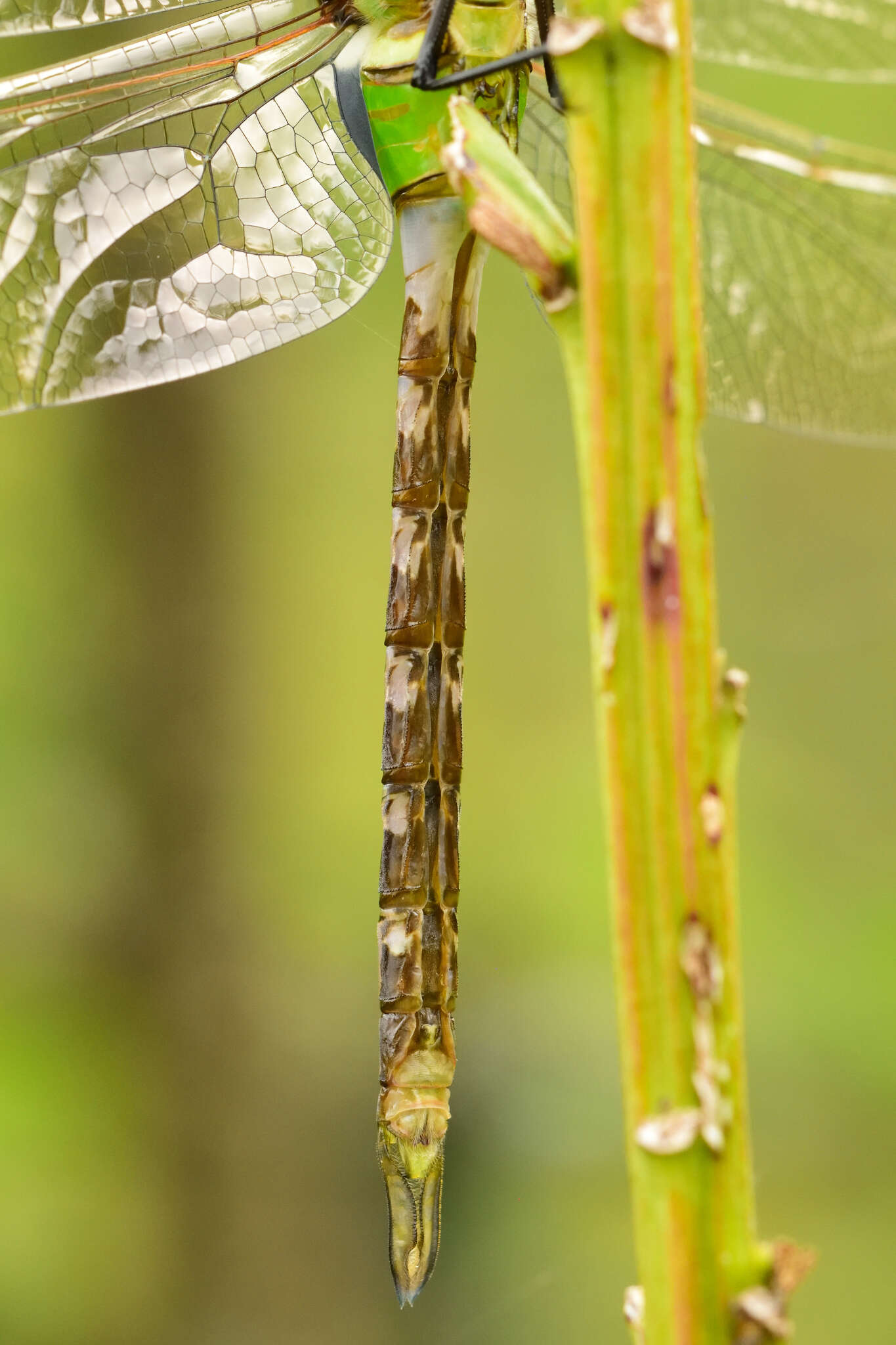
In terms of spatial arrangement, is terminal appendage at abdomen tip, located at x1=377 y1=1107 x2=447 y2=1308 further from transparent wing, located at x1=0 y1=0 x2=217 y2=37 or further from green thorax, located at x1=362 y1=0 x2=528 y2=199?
transparent wing, located at x1=0 y1=0 x2=217 y2=37

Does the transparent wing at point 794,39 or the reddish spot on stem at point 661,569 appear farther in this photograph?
the transparent wing at point 794,39

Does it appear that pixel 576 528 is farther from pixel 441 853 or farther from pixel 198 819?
pixel 441 853

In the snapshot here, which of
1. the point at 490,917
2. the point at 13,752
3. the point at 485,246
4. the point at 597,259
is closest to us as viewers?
the point at 597,259

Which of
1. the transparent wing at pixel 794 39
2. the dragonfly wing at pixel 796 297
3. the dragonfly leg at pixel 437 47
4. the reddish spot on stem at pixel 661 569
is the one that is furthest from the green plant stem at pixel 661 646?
the transparent wing at pixel 794 39

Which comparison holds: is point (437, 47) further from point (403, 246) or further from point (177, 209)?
point (177, 209)

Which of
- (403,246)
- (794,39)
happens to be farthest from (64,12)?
(794,39)

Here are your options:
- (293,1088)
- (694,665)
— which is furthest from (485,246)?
(293,1088)

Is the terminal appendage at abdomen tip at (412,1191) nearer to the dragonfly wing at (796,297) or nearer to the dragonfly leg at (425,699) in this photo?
the dragonfly leg at (425,699)

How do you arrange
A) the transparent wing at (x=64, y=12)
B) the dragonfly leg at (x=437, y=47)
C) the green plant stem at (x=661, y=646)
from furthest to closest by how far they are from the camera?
the transparent wing at (x=64, y=12) → the dragonfly leg at (x=437, y=47) → the green plant stem at (x=661, y=646)
